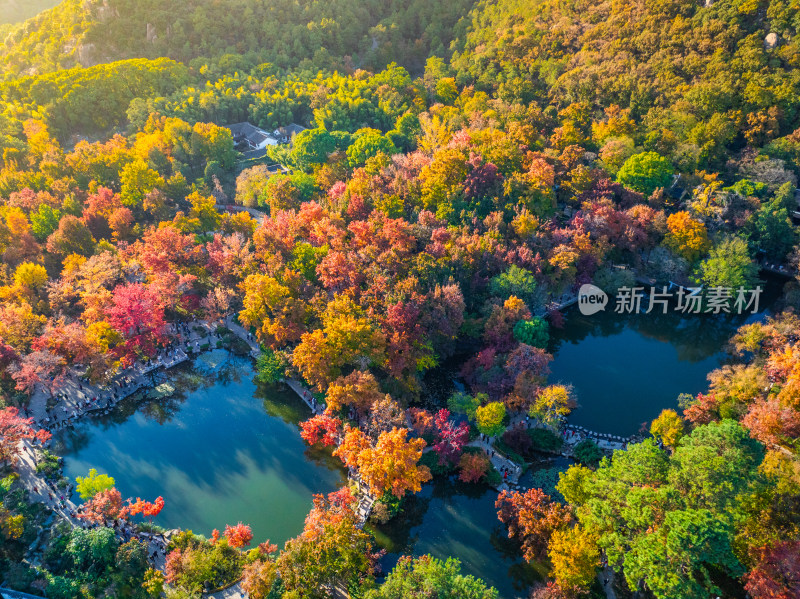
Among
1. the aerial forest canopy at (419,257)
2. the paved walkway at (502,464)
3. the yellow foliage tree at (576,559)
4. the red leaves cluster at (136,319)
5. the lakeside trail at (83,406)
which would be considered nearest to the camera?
the yellow foliage tree at (576,559)

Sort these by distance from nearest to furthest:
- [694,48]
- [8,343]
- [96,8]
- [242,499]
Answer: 1. [242,499]
2. [8,343]
3. [694,48]
4. [96,8]

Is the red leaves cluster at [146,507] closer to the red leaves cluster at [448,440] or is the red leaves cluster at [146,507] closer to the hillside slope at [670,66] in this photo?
the red leaves cluster at [448,440]

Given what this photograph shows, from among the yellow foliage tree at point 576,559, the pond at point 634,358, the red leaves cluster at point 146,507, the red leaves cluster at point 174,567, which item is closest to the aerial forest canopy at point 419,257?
the yellow foliage tree at point 576,559

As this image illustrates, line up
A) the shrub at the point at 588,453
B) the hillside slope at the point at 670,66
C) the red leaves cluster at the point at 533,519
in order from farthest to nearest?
the hillside slope at the point at 670,66 < the shrub at the point at 588,453 < the red leaves cluster at the point at 533,519

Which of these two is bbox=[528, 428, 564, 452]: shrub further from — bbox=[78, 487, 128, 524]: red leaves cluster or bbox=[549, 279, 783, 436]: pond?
bbox=[78, 487, 128, 524]: red leaves cluster

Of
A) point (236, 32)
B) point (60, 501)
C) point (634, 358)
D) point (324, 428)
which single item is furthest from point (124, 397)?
point (236, 32)

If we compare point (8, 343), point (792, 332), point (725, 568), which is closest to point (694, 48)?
point (792, 332)

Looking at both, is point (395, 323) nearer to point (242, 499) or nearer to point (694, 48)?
point (242, 499)
